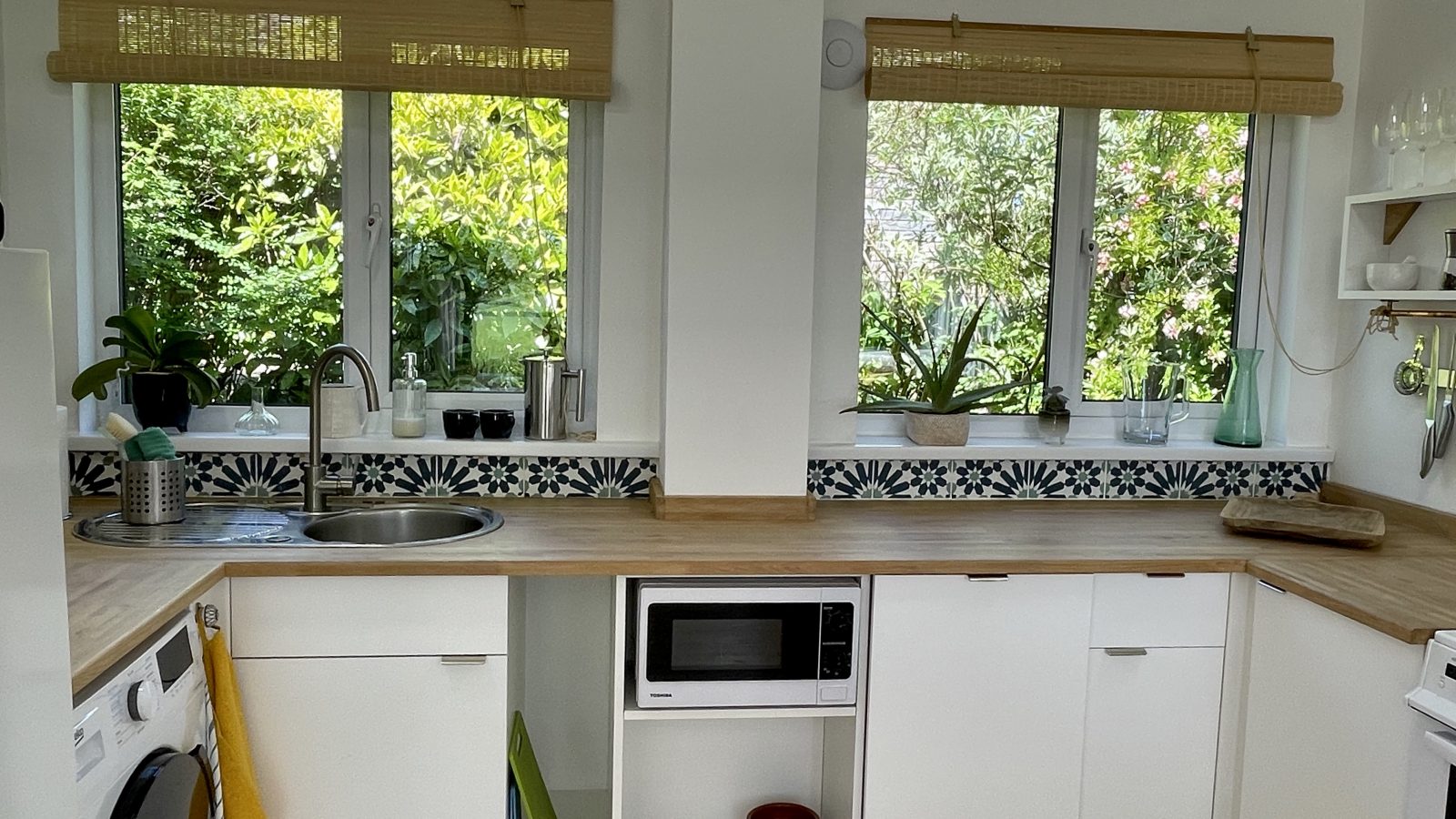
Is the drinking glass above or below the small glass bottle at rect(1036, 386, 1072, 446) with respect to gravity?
above

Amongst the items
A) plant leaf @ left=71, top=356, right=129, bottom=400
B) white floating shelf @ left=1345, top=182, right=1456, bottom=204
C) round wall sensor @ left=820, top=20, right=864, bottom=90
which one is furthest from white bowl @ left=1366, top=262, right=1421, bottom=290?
plant leaf @ left=71, top=356, right=129, bottom=400

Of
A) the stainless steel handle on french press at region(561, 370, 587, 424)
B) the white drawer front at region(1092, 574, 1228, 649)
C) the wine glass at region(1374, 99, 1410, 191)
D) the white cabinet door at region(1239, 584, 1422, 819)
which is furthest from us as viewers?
the stainless steel handle on french press at region(561, 370, 587, 424)

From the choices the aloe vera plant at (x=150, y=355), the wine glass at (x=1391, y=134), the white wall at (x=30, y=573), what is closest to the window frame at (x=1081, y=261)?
the wine glass at (x=1391, y=134)

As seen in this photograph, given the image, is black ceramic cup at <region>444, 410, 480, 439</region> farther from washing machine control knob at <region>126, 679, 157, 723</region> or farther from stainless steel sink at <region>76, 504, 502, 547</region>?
washing machine control knob at <region>126, 679, 157, 723</region>

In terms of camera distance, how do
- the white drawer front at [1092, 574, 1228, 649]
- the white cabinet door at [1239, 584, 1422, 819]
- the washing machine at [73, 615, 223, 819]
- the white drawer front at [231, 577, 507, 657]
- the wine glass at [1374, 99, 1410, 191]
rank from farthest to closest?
1. the wine glass at [1374, 99, 1410, 191]
2. the white drawer front at [1092, 574, 1228, 649]
3. the white drawer front at [231, 577, 507, 657]
4. the white cabinet door at [1239, 584, 1422, 819]
5. the washing machine at [73, 615, 223, 819]

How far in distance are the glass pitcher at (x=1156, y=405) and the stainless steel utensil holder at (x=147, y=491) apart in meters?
2.38

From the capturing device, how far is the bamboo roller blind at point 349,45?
2619 mm

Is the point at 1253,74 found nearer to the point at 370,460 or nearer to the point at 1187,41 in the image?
the point at 1187,41

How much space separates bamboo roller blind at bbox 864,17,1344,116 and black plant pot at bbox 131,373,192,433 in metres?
1.82

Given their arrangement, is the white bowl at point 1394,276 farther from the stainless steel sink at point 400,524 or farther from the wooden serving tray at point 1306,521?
the stainless steel sink at point 400,524

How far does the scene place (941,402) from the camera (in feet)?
9.90

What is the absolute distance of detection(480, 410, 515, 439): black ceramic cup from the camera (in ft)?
9.34

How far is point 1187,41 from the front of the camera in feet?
9.62

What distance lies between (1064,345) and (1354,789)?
1379 millimetres
